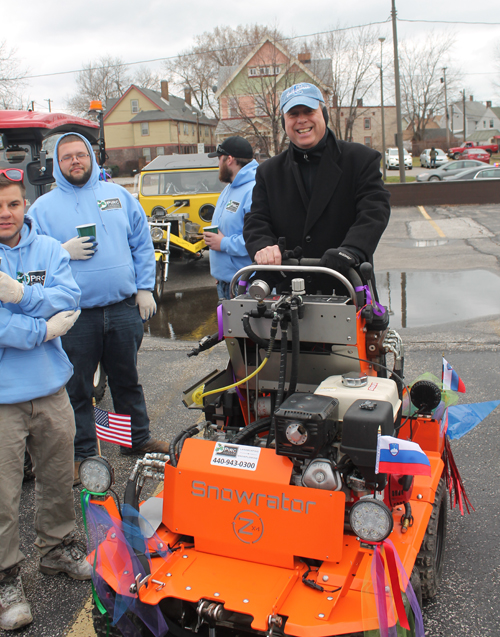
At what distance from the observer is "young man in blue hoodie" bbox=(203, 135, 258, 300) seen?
444cm

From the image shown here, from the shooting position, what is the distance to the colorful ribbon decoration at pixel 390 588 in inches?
73.0

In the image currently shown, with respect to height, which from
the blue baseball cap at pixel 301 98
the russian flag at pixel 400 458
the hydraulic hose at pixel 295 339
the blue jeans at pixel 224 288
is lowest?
the russian flag at pixel 400 458

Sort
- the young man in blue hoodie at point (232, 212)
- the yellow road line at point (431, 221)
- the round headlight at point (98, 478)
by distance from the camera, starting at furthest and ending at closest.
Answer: the yellow road line at point (431, 221), the young man in blue hoodie at point (232, 212), the round headlight at point (98, 478)

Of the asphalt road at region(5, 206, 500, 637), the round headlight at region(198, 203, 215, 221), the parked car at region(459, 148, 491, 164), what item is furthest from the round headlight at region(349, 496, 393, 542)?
the parked car at region(459, 148, 491, 164)

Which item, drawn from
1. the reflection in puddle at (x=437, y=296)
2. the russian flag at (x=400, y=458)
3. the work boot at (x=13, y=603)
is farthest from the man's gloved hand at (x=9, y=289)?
the reflection in puddle at (x=437, y=296)

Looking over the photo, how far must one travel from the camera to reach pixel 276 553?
218 cm

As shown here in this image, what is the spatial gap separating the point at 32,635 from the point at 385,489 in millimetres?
1688

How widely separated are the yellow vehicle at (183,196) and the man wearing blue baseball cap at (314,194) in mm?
7121

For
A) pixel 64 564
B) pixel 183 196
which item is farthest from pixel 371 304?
pixel 183 196

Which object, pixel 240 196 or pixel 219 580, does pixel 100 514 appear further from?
pixel 240 196

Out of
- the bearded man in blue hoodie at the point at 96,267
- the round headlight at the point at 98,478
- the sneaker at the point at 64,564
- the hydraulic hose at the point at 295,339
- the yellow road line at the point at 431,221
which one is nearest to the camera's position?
the round headlight at the point at 98,478

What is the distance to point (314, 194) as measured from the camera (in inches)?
121

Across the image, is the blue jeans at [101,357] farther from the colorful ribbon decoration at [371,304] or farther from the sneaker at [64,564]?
the colorful ribbon decoration at [371,304]

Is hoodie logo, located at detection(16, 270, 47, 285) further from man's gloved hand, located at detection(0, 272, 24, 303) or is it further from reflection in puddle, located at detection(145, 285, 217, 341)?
reflection in puddle, located at detection(145, 285, 217, 341)
